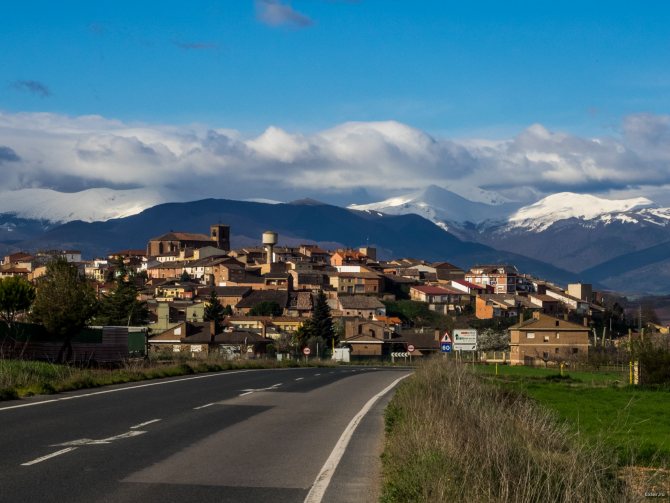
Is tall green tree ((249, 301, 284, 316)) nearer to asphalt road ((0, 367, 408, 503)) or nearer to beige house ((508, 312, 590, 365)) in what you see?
beige house ((508, 312, 590, 365))

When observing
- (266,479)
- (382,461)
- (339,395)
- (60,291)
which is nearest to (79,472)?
(266,479)

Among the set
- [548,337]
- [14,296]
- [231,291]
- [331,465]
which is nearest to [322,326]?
[548,337]

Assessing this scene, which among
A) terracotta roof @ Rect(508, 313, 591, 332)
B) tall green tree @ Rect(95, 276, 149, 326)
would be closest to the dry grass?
terracotta roof @ Rect(508, 313, 591, 332)

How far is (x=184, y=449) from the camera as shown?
15469 millimetres

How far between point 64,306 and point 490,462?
4015 cm

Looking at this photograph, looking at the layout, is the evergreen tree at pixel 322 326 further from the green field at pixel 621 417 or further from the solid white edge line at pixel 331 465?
the solid white edge line at pixel 331 465

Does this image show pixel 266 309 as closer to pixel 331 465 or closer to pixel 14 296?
pixel 14 296

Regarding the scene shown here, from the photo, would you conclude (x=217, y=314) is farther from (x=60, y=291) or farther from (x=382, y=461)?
(x=382, y=461)

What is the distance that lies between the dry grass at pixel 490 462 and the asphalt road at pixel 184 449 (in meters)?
0.79

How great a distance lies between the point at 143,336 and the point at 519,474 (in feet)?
180

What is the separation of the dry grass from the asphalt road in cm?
79

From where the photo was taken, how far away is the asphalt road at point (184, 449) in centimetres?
1178

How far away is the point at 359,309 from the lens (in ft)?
560

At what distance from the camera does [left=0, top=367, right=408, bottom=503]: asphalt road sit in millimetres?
11781
